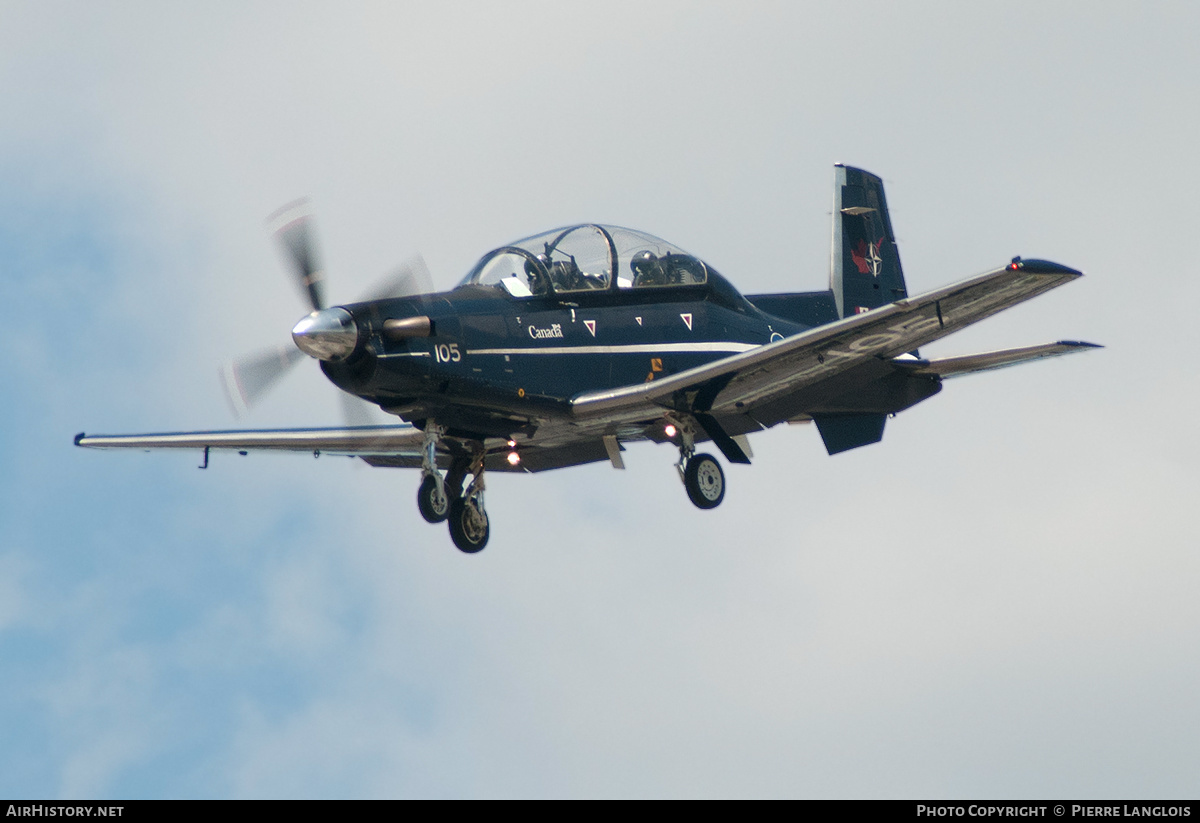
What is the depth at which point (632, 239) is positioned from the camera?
22844 mm

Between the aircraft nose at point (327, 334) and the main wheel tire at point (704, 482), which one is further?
the main wheel tire at point (704, 482)

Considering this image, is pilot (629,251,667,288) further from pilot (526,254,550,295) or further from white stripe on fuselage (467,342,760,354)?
pilot (526,254,550,295)

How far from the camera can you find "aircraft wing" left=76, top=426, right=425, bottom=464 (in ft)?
79.5

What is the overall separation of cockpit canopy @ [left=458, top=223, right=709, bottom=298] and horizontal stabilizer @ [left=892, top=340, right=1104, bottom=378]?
13.2ft

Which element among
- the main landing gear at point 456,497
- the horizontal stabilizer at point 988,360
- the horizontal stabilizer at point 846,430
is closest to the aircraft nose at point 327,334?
the main landing gear at point 456,497

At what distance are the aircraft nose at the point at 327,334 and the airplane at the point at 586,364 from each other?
2 centimetres

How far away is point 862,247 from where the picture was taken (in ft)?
92.1

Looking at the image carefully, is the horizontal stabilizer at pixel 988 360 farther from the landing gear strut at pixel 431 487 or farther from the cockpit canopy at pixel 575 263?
the landing gear strut at pixel 431 487

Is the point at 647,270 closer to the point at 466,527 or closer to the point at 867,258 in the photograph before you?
the point at 466,527

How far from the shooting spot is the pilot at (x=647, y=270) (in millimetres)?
22875

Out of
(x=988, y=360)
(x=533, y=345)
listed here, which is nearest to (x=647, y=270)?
(x=533, y=345)

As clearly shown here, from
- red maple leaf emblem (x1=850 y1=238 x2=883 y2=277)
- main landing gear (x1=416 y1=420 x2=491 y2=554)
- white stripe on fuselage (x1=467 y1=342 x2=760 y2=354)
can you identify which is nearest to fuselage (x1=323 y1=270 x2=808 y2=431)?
white stripe on fuselage (x1=467 y1=342 x2=760 y2=354)

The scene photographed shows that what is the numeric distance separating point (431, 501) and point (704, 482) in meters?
3.97
